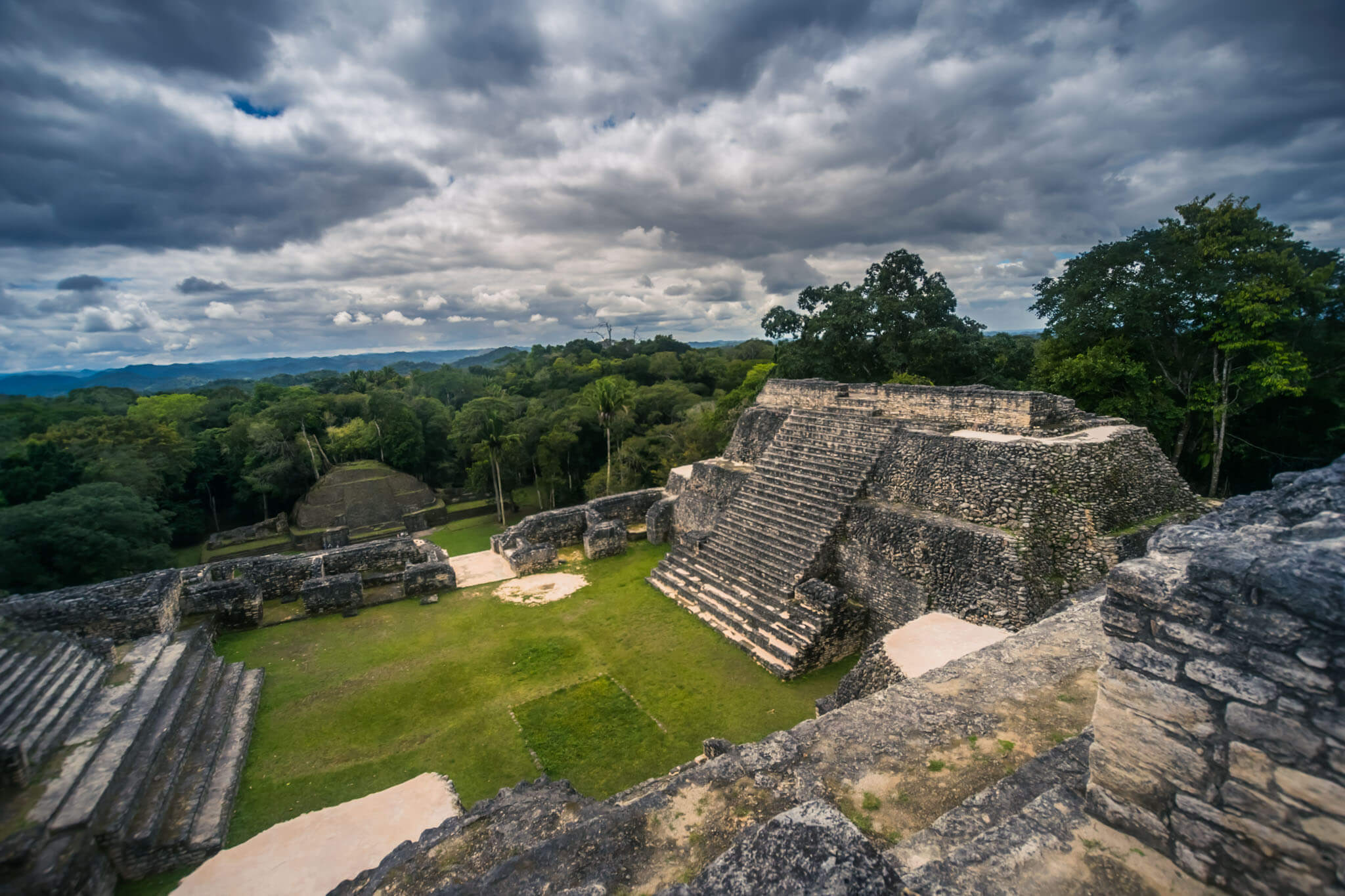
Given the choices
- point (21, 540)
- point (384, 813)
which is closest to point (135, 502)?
point (21, 540)

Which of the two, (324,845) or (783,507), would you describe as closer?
(324,845)

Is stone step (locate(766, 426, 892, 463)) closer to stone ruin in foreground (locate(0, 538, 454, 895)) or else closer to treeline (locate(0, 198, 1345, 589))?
treeline (locate(0, 198, 1345, 589))

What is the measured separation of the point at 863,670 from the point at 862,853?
173 inches

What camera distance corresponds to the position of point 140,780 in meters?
5.70

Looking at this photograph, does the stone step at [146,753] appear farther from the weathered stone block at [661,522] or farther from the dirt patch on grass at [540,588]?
the weathered stone block at [661,522]

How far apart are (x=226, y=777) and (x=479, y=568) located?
Result: 22.1 feet

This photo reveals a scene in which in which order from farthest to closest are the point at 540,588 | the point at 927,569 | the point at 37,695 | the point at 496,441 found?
1. the point at 496,441
2. the point at 540,588
3. the point at 927,569
4. the point at 37,695

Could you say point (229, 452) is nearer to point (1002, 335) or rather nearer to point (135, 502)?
point (135, 502)

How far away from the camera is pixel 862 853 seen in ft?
7.58

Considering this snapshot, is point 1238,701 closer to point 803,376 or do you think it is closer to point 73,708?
point 73,708


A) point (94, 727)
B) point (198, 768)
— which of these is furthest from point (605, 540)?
point (94, 727)

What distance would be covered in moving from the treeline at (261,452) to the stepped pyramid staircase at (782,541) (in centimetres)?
834

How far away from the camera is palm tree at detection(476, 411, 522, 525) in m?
20.3

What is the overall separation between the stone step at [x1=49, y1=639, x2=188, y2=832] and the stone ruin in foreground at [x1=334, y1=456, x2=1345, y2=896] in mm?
3897
